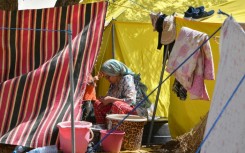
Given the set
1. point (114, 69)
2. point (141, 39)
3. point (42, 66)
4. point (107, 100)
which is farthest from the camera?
point (141, 39)

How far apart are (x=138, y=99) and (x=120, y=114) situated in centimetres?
49

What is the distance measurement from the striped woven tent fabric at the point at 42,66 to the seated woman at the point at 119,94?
765mm

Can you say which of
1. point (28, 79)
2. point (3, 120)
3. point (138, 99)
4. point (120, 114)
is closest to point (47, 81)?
point (28, 79)

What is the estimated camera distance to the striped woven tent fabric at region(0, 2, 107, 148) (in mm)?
5082

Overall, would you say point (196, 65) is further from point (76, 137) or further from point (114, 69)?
point (76, 137)

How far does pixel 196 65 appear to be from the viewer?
4.95 meters

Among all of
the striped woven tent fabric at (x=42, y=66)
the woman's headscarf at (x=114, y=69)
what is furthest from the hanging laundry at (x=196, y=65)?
the woman's headscarf at (x=114, y=69)

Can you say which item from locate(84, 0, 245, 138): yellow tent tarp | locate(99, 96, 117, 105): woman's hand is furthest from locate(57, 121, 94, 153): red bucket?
locate(84, 0, 245, 138): yellow tent tarp

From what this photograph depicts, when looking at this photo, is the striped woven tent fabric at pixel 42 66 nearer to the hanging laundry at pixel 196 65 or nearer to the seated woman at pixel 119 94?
the seated woman at pixel 119 94

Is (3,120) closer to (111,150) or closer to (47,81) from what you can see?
(47,81)

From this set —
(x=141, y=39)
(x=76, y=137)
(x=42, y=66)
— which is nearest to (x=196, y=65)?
(x=76, y=137)

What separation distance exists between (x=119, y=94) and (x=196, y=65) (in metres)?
1.34

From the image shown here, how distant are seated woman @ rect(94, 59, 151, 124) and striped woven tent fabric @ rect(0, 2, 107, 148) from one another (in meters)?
0.77

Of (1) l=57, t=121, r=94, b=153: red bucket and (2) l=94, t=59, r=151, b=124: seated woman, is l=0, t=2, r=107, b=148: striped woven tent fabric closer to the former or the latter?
(1) l=57, t=121, r=94, b=153: red bucket
